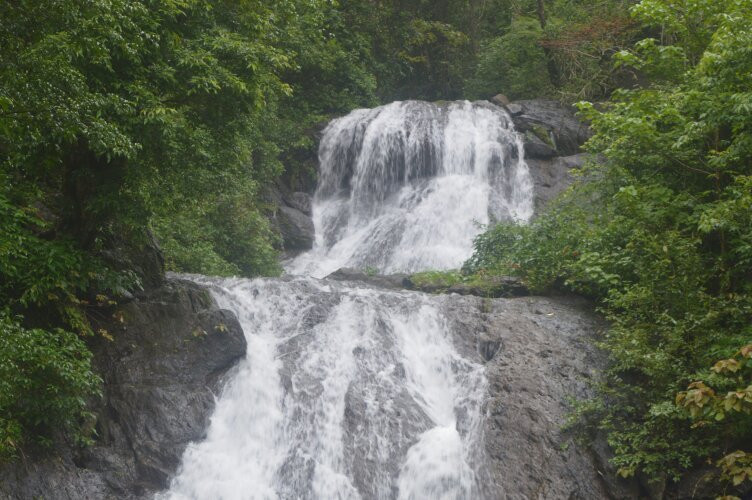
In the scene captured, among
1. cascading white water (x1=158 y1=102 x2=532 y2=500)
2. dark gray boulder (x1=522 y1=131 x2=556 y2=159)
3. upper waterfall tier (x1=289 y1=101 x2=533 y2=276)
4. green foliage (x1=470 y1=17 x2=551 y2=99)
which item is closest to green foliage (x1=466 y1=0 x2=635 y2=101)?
green foliage (x1=470 y1=17 x2=551 y2=99)

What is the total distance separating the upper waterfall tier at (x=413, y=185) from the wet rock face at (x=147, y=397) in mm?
7266

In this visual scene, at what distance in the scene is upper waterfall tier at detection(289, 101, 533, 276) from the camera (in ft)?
55.5

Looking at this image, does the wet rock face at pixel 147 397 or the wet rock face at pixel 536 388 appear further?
the wet rock face at pixel 536 388

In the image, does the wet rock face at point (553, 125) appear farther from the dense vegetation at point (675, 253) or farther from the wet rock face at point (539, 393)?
the wet rock face at point (539, 393)

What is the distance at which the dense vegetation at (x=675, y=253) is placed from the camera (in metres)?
7.38

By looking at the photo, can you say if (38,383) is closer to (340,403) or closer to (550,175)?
(340,403)

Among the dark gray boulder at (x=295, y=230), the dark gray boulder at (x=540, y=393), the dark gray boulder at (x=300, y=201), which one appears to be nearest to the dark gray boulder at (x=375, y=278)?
the dark gray boulder at (x=540, y=393)

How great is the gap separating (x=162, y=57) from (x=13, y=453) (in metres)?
5.16

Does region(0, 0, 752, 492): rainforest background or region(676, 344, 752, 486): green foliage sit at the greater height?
region(0, 0, 752, 492): rainforest background

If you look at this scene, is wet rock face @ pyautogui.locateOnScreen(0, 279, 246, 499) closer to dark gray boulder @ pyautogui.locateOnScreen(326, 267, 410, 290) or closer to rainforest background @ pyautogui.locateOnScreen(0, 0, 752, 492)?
rainforest background @ pyautogui.locateOnScreen(0, 0, 752, 492)

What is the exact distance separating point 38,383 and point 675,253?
25.4 feet

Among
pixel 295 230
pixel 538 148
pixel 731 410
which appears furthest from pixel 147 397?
pixel 538 148

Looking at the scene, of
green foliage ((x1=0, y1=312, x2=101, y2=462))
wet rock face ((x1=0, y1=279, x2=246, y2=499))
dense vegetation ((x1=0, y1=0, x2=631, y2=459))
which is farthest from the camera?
wet rock face ((x1=0, y1=279, x2=246, y2=499))

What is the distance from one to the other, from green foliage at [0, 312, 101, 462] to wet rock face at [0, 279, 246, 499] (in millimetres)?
439
